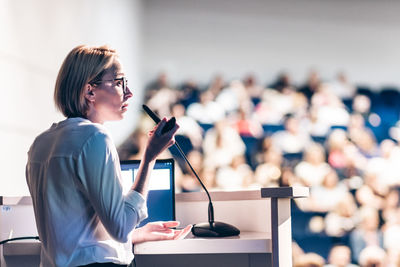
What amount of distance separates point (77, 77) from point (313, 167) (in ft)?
13.0

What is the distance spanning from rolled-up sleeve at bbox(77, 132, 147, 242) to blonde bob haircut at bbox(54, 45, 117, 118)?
0.13 meters

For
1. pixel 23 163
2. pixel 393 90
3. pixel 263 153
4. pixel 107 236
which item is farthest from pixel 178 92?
pixel 107 236

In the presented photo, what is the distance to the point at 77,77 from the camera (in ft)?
3.67

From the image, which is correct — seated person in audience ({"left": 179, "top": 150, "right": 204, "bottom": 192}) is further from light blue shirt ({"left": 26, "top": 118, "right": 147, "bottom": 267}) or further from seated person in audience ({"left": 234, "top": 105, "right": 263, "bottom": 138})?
light blue shirt ({"left": 26, "top": 118, "right": 147, "bottom": 267})

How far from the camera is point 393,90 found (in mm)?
5242

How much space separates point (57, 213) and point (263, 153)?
401cm

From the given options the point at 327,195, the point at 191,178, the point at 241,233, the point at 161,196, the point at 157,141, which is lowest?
the point at 327,195

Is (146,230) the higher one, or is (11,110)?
(11,110)

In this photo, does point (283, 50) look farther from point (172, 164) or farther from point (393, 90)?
point (172, 164)

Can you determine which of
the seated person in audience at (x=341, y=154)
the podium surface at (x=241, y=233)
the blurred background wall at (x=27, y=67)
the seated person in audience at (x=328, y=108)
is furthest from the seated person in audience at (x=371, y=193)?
the podium surface at (x=241, y=233)

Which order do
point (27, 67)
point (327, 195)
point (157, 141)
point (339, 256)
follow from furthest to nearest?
point (327, 195)
point (339, 256)
point (27, 67)
point (157, 141)

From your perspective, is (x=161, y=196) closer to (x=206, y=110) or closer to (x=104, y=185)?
(x=104, y=185)

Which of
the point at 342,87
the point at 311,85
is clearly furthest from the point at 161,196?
the point at 342,87

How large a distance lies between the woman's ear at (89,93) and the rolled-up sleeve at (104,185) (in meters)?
0.14
